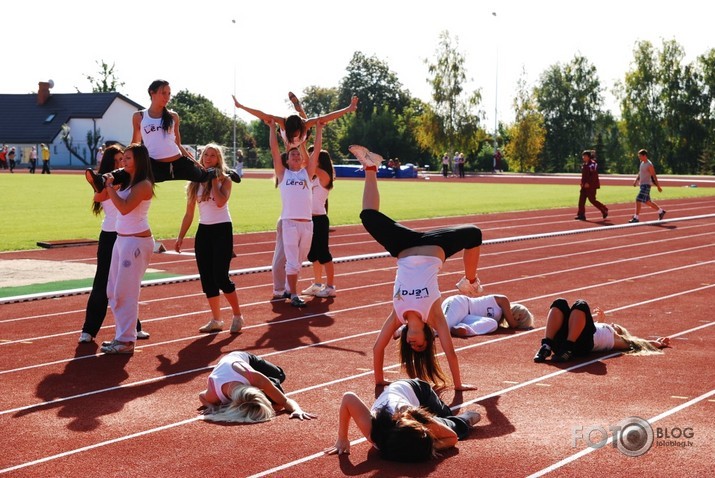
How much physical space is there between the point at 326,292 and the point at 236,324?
2.77 meters

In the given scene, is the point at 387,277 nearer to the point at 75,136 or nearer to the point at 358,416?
the point at 358,416

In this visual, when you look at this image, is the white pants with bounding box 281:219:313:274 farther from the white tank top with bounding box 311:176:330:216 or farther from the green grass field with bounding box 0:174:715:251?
the green grass field with bounding box 0:174:715:251

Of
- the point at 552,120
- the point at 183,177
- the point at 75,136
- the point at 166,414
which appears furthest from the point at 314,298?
the point at 552,120

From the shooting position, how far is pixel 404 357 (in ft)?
25.5

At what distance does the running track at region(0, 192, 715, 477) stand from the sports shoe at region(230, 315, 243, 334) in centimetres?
10

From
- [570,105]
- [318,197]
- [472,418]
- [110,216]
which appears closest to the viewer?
[472,418]

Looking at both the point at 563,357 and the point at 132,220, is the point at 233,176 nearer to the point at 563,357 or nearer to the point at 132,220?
the point at 132,220

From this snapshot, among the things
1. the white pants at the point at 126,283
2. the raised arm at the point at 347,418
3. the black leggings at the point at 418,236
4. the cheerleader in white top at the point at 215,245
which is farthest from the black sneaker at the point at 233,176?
the raised arm at the point at 347,418

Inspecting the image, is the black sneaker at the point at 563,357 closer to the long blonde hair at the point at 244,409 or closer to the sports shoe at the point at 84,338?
the long blonde hair at the point at 244,409

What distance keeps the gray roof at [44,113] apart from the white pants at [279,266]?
3157 inches

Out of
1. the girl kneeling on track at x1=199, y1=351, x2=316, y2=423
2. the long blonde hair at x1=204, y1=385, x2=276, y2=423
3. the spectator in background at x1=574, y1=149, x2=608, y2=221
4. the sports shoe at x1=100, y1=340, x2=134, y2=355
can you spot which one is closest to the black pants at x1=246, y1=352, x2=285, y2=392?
the girl kneeling on track at x1=199, y1=351, x2=316, y2=423

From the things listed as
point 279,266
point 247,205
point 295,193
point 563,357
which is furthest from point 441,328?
point 247,205

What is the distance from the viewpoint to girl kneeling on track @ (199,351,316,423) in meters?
7.26

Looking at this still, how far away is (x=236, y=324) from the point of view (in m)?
10.8
